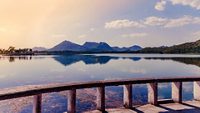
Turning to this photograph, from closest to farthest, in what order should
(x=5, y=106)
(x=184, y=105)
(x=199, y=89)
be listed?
(x=184, y=105) → (x=199, y=89) → (x=5, y=106)

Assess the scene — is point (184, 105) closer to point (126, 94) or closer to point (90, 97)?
point (126, 94)

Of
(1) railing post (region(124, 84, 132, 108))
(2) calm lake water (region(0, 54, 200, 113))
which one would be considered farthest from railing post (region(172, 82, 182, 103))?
(2) calm lake water (region(0, 54, 200, 113))

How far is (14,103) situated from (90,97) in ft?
24.1

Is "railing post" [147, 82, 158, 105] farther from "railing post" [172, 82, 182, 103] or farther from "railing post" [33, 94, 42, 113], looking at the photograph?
"railing post" [33, 94, 42, 113]

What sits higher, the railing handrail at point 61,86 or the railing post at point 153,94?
the railing handrail at point 61,86

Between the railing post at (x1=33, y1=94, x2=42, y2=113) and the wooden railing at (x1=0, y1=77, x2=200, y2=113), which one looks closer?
the wooden railing at (x1=0, y1=77, x2=200, y2=113)

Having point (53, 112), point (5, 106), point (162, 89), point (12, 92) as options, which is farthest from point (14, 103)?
point (12, 92)

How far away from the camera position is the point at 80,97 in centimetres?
3036

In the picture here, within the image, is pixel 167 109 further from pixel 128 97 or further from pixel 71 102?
pixel 71 102

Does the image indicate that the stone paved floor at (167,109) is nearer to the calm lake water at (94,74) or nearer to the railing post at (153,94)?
the railing post at (153,94)

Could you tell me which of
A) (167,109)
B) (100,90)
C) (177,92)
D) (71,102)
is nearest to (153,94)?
(167,109)

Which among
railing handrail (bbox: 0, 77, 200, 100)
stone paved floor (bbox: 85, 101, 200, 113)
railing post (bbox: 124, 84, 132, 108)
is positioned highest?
railing handrail (bbox: 0, 77, 200, 100)

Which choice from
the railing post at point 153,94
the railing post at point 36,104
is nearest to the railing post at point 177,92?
Result: the railing post at point 153,94

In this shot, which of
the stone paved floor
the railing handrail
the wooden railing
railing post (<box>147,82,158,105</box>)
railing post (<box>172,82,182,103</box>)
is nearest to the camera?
the railing handrail
